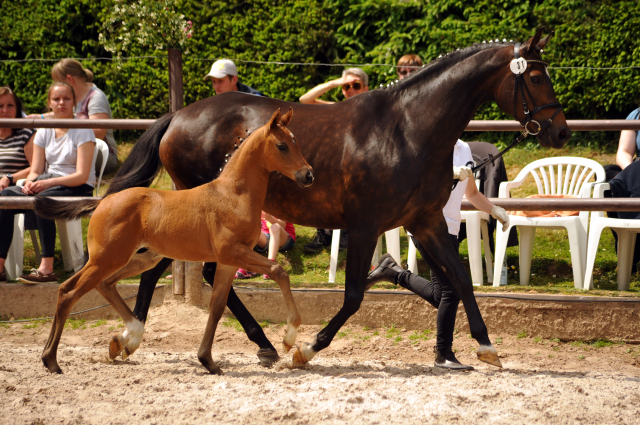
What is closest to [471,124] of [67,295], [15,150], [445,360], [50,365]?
[445,360]

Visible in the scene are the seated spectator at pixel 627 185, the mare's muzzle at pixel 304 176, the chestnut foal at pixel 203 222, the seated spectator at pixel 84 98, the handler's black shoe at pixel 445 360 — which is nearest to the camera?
the mare's muzzle at pixel 304 176

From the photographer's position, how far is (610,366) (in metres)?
4.77

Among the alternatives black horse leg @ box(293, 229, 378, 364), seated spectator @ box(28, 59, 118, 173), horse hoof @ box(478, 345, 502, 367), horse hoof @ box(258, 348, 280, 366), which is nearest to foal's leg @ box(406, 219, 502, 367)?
horse hoof @ box(478, 345, 502, 367)

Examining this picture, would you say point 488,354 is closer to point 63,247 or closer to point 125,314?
point 125,314

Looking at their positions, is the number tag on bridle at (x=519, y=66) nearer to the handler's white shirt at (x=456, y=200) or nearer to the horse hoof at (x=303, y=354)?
the handler's white shirt at (x=456, y=200)

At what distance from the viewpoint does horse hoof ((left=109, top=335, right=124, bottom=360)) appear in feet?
14.2

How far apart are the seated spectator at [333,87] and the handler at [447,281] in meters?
1.07

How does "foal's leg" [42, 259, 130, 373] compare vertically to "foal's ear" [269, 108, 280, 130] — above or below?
below

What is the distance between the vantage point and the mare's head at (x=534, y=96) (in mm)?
4055

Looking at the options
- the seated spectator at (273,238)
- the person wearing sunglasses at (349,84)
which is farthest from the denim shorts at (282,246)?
the person wearing sunglasses at (349,84)

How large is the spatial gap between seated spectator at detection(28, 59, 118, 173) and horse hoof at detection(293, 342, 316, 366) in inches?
139

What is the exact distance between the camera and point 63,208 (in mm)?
4293

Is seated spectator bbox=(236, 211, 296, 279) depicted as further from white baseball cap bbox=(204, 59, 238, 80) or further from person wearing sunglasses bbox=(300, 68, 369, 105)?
white baseball cap bbox=(204, 59, 238, 80)

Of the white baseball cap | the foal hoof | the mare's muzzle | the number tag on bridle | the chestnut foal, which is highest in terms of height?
the white baseball cap
